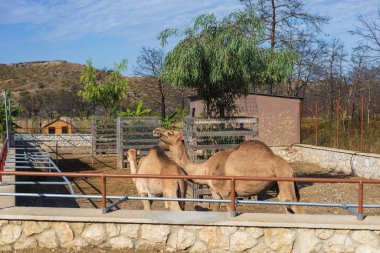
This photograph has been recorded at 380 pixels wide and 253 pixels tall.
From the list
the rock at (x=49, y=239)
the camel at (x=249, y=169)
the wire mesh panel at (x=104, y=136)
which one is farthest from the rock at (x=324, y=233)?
the wire mesh panel at (x=104, y=136)

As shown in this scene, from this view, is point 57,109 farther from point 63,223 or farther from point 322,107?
point 63,223

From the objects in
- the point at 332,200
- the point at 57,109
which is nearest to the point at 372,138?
the point at 332,200

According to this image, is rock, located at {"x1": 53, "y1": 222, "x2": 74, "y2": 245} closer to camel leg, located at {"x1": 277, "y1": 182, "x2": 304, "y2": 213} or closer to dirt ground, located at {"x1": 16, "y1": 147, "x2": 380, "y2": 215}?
camel leg, located at {"x1": 277, "y1": 182, "x2": 304, "y2": 213}

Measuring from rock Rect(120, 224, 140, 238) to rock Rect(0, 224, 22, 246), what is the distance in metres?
1.39

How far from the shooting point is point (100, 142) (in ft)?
76.1

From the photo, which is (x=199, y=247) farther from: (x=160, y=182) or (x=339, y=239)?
(x=160, y=182)

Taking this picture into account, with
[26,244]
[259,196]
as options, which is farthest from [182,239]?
[259,196]

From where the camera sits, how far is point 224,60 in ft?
40.4

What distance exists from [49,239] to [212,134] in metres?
6.10

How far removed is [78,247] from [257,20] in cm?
896

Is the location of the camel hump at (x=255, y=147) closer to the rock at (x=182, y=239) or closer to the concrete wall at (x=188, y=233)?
the concrete wall at (x=188, y=233)

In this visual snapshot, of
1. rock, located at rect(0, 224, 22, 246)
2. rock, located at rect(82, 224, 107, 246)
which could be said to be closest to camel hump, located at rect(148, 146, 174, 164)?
rock, located at rect(82, 224, 107, 246)

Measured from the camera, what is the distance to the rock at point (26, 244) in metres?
6.59

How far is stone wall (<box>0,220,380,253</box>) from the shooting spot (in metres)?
6.23
